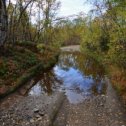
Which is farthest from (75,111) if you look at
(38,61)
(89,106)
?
(38,61)

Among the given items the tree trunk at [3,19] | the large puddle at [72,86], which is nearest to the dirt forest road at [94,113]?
the large puddle at [72,86]

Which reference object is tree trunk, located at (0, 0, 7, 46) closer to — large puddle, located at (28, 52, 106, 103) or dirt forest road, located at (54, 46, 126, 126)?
large puddle, located at (28, 52, 106, 103)

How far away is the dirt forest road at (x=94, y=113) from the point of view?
13133 mm

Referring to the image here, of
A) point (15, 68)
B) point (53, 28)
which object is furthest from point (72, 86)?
point (53, 28)

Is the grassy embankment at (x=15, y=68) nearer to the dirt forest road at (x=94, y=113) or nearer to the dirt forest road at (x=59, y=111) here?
the dirt forest road at (x=59, y=111)

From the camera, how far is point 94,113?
47.8ft

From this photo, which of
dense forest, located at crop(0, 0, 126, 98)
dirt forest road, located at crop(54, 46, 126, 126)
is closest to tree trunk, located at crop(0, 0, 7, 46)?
dense forest, located at crop(0, 0, 126, 98)

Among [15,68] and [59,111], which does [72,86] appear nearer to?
[15,68]

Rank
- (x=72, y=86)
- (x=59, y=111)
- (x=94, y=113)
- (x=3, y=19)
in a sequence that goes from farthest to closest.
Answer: (x=3, y=19)
(x=72, y=86)
(x=59, y=111)
(x=94, y=113)

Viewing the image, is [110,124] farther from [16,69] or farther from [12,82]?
[16,69]

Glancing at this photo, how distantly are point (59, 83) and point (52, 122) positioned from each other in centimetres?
1040

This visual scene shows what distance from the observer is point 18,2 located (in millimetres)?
35125

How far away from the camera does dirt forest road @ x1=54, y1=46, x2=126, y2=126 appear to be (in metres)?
13.1

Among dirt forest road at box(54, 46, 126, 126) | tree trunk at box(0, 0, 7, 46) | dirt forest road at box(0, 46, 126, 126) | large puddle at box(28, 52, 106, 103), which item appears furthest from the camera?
tree trunk at box(0, 0, 7, 46)
